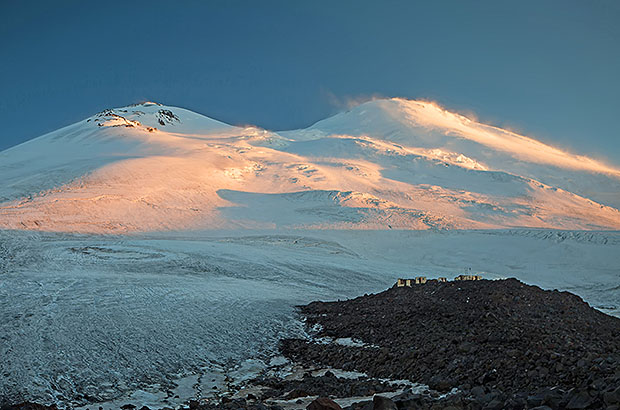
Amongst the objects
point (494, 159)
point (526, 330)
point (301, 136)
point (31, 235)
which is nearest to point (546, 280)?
point (526, 330)

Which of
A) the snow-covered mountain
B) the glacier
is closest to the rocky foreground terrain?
the glacier

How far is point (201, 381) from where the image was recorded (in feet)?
26.0

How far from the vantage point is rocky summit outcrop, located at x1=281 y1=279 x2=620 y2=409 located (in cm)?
483

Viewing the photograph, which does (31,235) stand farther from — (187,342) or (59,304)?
(187,342)

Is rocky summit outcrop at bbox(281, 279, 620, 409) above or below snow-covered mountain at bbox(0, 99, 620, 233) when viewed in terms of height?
below

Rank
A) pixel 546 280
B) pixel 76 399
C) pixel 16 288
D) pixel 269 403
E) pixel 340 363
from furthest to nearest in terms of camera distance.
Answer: pixel 546 280 → pixel 16 288 → pixel 340 363 → pixel 76 399 → pixel 269 403

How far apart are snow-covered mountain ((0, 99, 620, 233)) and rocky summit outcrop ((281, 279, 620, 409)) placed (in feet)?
71.0

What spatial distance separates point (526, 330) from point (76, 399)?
263 inches

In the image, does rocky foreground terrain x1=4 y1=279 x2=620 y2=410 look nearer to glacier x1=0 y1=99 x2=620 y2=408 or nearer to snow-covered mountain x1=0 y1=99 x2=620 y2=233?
glacier x1=0 y1=99 x2=620 y2=408

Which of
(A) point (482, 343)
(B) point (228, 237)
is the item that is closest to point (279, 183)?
(B) point (228, 237)

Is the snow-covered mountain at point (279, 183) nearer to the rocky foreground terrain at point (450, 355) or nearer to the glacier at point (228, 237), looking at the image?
the glacier at point (228, 237)

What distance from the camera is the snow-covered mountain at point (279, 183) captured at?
3409 centimetres

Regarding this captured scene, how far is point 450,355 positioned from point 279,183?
41.2 meters

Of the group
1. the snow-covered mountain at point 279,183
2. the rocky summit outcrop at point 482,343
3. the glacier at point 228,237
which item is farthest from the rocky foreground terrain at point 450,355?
the snow-covered mountain at point 279,183
